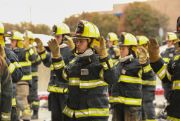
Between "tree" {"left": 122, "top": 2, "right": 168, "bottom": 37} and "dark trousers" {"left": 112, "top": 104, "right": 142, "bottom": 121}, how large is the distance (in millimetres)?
52451

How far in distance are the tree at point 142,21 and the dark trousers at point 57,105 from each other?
52922mm

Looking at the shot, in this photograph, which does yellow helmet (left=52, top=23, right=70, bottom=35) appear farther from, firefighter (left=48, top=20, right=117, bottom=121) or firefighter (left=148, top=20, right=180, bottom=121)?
firefighter (left=148, top=20, right=180, bottom=121)

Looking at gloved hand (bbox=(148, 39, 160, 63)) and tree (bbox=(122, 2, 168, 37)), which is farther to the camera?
tree (bbox=(122, 2, 168, 37))

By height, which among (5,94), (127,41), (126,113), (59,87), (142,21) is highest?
(127,41)

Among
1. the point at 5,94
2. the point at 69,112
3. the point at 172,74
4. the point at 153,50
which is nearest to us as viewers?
the point at 5,94

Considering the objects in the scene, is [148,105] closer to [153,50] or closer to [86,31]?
[86,31]

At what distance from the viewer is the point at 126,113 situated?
913cm

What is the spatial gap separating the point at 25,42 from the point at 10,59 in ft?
13.5

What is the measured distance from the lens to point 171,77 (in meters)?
6.16

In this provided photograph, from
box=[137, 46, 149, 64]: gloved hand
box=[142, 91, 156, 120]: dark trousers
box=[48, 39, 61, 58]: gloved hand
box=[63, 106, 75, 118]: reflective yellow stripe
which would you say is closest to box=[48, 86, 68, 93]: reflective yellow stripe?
box=[137, 46, 149, 64]: gloved hand

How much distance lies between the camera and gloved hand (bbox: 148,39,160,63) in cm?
571

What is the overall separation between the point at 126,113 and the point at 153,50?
351 cm

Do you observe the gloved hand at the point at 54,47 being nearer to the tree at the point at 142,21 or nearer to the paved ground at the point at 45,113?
the paved ground at the point at 45,113

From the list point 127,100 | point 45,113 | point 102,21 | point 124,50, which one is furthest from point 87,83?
point 102,21
